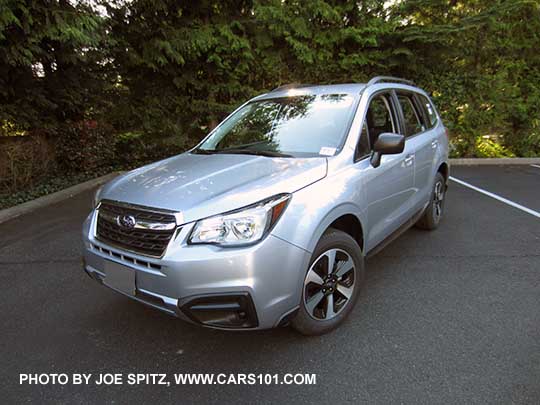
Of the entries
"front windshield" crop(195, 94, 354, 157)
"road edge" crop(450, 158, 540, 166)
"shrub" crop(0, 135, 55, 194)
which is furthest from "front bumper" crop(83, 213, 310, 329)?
"road edge" crop(450, 158, 540, 166)

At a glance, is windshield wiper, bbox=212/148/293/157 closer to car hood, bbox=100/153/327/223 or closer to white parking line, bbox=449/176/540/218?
car hood, bbox=100/153/327/223

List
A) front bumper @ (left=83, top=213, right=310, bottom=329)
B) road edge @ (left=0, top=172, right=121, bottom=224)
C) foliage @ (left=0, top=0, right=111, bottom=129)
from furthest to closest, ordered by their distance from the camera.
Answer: foliage @ (left=0, top=0, right=111, bottom=129), road edge @ (left=0, top=172, right=121, bottom=224), front bumper @ (left=83, top=213, right=310, bottom=329)

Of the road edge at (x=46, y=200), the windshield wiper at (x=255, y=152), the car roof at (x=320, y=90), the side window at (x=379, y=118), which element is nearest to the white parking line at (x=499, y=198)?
the side window at (x=379, y=118)

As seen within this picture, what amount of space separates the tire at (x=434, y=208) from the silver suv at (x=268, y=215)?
0.87m

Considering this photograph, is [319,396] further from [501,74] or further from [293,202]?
[501,74]

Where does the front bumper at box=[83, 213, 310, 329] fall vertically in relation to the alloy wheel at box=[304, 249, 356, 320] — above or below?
above

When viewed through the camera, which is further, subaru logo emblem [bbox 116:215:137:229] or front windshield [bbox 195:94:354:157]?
front windshield [bbox 195:94:354:157]

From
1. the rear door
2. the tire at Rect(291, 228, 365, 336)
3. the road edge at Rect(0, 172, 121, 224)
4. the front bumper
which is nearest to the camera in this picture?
the front bumper

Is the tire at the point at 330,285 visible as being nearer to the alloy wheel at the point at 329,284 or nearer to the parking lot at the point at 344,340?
the alloy wheel at the point at 329,284

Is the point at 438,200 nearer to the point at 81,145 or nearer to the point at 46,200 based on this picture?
the point at 46,200

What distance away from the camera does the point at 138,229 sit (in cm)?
203

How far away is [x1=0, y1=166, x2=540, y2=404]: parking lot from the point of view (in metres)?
1.97

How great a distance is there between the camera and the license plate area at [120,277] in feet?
6.75

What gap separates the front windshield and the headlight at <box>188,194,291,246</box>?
0.82 meters
